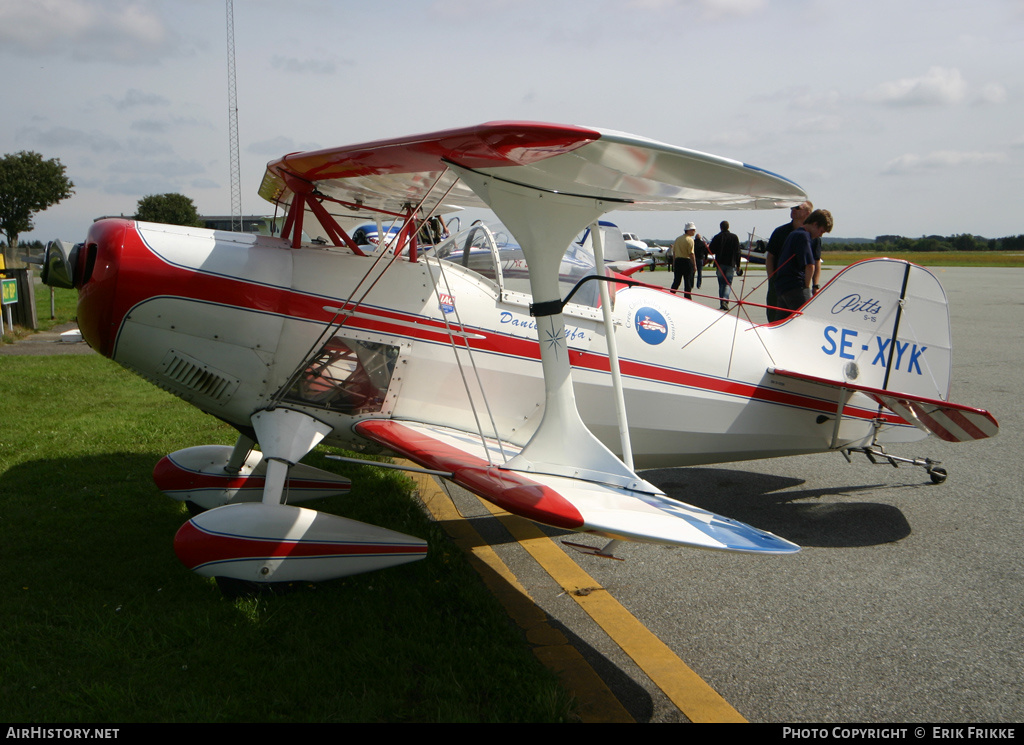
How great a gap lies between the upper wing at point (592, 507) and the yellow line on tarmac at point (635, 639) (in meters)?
0.65

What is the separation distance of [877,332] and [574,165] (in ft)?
10.3

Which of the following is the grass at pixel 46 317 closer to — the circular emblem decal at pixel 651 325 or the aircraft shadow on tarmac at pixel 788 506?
the circular emblem decal at pixel 651 325

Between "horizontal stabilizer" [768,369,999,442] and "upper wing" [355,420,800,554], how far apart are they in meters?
2.03

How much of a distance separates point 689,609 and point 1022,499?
3122mm

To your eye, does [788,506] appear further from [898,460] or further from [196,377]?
[196,377]

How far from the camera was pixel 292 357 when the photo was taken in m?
4.19

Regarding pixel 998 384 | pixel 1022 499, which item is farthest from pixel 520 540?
pixel 998 384

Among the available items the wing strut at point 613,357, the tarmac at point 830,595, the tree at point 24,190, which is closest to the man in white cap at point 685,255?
the tarmac at point 830,595

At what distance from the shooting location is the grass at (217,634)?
A: 2.76 metres

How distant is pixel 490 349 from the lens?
4.47m

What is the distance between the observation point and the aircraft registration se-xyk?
10.6 ft

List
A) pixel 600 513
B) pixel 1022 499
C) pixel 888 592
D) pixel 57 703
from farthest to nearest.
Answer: pixel 1022 499 → pixel 888 592 → pixel 600 513 → pixel 57 703

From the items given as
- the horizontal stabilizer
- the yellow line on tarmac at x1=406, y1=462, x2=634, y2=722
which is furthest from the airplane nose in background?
the horizontal stabilizer

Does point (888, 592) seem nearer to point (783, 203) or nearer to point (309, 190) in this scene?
point (783, 203)
